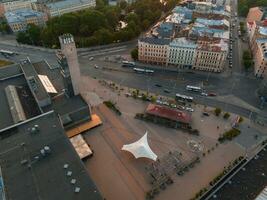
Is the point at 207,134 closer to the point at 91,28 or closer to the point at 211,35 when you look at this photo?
the point at 211,35

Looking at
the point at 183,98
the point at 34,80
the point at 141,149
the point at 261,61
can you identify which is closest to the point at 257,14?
the point at 261,61

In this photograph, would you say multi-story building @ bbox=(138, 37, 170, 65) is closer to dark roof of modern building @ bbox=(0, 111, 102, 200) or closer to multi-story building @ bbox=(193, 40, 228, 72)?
multi-story building @ bbox=(193, 40, 228, 72)

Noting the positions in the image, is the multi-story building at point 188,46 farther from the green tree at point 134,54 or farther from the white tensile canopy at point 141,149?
the white tensile canopy at point 141,149

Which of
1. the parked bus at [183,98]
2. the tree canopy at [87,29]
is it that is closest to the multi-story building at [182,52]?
the parked bus at [183,98]

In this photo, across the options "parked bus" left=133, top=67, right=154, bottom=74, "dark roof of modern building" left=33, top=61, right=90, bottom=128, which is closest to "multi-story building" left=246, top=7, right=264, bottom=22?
"parked bus" left=133, top=67, right=154, bottom=74

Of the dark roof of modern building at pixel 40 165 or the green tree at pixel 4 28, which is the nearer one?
the dark roof of modern building at pixel 40 165
